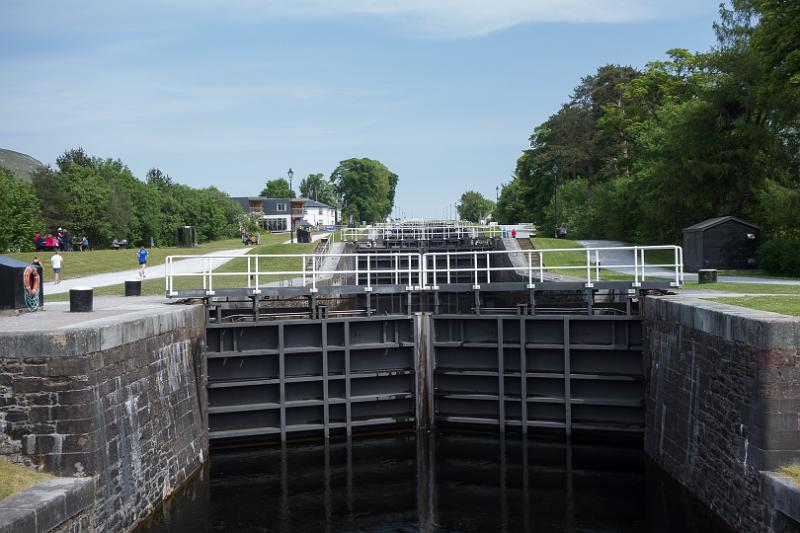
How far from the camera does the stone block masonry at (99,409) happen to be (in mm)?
11008

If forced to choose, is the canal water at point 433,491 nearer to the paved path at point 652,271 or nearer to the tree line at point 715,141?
the paved path at point 652,271

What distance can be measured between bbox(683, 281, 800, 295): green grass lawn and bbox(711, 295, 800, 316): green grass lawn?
201cm

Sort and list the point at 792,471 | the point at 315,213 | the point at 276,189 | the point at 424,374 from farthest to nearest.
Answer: the point at 276,189, the point at 315,213, the point at 424,374, the point at 792,471

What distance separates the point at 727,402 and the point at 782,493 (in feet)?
6.79

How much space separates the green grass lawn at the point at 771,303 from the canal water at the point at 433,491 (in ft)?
11.3

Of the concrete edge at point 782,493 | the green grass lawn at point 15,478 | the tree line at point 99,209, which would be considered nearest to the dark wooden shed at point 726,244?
the concrete edge at point 782,493

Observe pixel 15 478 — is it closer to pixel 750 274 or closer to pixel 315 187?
pixel 750 274

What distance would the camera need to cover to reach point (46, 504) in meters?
9.65

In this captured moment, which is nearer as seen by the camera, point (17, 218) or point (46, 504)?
point (46, 504)

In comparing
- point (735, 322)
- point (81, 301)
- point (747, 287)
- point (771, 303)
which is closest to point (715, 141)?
point (747, 287)

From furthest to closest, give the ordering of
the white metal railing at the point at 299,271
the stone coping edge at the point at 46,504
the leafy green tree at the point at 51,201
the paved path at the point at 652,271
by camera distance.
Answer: the leafy green tree at the point at 51,201 → the white metal railing at the point at 299,271 → the paved path at the point at 652,271 → the stone coping edge at the point at 46,504

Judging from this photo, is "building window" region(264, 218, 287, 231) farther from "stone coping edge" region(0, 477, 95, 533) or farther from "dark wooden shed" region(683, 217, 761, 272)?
"stone coping edge" region(0, 477, 95, 533)

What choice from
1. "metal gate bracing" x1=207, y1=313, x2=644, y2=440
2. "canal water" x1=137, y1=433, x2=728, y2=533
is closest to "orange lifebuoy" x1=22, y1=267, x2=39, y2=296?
"metal gate bracing" x1=207, y1=313, x2=644, y2=440

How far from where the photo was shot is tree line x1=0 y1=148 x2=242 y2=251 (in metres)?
49.4
